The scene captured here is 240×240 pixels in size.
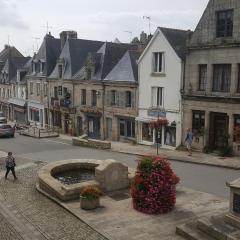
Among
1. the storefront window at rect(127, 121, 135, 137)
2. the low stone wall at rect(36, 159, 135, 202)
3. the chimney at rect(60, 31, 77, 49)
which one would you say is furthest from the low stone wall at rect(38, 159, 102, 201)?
the chimney at rect(60, 31, 77, 49)

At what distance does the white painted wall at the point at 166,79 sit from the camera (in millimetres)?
29859

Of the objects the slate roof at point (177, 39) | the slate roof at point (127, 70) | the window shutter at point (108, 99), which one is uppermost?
the slate roof at point (177, 39)

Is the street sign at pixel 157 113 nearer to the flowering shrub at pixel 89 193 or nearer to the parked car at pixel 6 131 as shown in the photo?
the parked car at pixel 6 131

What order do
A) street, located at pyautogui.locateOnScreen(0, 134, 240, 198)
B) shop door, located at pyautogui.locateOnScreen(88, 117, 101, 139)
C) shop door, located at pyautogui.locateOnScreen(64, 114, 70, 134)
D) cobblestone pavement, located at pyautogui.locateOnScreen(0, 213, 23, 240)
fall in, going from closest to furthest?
cobblestone pavement, located at pyautogui.locateOnScreen(0, 213, 23, 240), street, located at pyautogui.locateOnScreen(0, 134, 240, 198), shop door, located at pyautogui.locateOnScreen(88, 117, 101, 139), shop door, located at pyautogui.locateOnScreen(64, 114, 70, 134)

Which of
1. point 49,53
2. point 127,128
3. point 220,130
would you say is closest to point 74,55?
point 49,53

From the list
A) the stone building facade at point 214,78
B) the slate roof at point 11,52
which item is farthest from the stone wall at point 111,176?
the slate roof at point 11,52

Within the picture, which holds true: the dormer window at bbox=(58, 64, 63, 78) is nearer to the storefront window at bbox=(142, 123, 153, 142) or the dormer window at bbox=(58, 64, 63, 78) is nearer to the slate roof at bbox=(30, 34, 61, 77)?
the slate roof at bbox=(30, 34, 61, 77)

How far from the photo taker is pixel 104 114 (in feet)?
124

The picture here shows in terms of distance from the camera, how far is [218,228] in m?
11.6

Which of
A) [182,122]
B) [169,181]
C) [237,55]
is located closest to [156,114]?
[182,122]

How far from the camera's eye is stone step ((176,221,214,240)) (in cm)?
1182

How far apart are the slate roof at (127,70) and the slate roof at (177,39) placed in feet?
15.4

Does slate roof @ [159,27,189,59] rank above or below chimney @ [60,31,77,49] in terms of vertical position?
below

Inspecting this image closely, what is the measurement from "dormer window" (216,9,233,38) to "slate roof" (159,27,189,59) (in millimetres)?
3478
